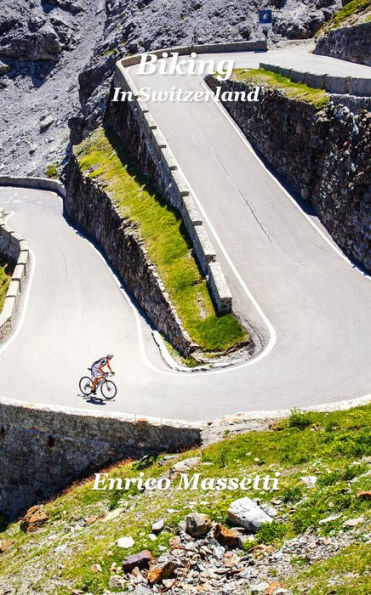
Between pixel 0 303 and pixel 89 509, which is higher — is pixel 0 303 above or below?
below

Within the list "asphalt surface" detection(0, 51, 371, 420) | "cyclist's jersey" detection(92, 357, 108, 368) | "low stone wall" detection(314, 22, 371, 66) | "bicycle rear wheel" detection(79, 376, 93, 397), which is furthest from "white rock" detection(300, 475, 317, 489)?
"low stone wall" detection(314, 22, 371, 66)

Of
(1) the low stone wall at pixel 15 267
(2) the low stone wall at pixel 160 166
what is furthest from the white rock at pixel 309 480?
(1) the low stone wall at pixel 15 267

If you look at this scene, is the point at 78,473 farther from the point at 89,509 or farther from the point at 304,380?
the point at 304,380

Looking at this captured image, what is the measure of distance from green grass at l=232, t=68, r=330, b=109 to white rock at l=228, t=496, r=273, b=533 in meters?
21.4

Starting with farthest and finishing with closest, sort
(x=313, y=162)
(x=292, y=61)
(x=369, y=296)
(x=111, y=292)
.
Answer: (x=292, y=61), (x=111, y=292), (x=313, y=162), (x=369, y=296)

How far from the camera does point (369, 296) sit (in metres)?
23.9

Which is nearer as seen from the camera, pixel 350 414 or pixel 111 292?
pixel 350 414

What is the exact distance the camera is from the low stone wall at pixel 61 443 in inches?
→ 693

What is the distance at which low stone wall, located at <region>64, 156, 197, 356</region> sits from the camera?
90.0 feet

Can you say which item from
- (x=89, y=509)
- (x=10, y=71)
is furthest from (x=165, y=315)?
(x=10, y=71)

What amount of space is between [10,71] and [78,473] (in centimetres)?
8098

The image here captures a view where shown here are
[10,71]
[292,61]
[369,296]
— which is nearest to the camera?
[369,296]

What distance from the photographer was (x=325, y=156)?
97.2 ft

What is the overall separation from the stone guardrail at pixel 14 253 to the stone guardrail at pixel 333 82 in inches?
658
